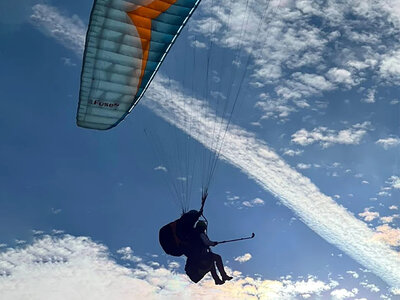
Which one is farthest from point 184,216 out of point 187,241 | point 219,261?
point 219,261

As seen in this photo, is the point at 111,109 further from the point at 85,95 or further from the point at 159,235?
the point at 159,235

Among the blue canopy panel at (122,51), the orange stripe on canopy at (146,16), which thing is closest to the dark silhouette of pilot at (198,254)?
the blue canopy panel at (122,51)

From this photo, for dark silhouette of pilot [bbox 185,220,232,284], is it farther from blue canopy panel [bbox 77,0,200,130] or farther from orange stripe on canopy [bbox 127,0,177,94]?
orange stripe on canopy [bbox 127,0,177,94]

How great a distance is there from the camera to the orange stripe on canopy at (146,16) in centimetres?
1209

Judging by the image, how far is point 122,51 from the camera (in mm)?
13406

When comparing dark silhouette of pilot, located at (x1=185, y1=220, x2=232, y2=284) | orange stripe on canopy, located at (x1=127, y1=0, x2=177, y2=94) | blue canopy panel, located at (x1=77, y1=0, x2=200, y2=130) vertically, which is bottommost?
dark silhouette of pilot, located at (x1=185, y1=220, x2=232, y2=284)

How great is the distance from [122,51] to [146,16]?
4.78ft

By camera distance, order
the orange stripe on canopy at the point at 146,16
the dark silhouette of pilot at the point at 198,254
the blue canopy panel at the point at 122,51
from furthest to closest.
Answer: the dark silhouette of pilot at the point at 198,254 < the orange stripe on canopy at the point at 146,16 < the blue canopy panel at the point at 122,51

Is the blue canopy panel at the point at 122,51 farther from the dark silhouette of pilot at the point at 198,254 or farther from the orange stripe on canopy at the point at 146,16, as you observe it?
the dark silhouette of pilot at the point at 198,254

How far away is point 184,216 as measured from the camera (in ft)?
40.7

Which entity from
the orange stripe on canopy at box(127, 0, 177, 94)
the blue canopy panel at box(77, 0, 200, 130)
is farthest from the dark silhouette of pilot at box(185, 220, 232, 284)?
the orange stripe on canopy at box(127, 0, 177, 94)

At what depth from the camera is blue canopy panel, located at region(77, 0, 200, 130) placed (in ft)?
39.2

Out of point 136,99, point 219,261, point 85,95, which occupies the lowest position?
point 219,261

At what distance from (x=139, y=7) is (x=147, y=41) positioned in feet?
4.12
